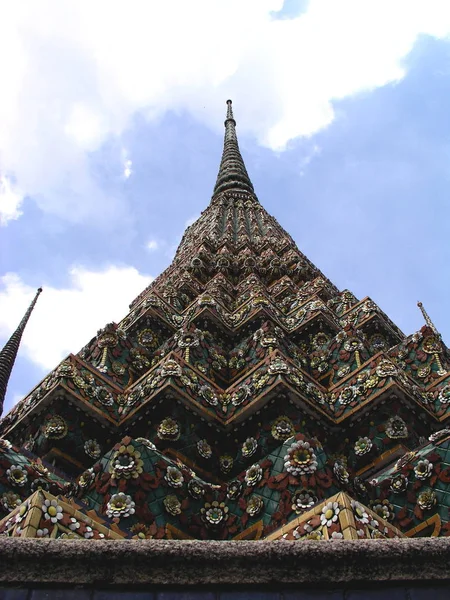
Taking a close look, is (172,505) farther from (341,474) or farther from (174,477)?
(341,474)

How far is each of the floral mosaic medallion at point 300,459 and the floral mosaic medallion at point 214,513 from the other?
0.96 m

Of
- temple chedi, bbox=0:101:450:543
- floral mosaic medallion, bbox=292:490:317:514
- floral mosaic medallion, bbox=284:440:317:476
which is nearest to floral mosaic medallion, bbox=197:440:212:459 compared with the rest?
temple chedi, bbox=0:101:450:543

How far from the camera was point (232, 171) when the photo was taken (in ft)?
124

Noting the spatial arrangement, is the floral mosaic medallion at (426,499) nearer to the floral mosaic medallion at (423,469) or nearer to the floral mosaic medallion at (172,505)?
the floral mosaic medallion at (423,469)

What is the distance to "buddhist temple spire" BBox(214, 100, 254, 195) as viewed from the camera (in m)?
35.9

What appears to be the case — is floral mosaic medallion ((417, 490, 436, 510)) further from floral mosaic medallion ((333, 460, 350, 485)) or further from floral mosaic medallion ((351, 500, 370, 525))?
floral mosaic medallion ((351, 500, 370, 525))

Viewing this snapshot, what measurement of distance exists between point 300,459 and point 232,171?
32.1 meters

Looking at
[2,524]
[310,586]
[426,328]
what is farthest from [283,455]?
[426,328]

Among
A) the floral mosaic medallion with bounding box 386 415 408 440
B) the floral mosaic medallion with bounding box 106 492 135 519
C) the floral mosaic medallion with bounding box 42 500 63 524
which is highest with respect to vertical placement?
the floral mosaic medallion with bounding box 386 415 408 440

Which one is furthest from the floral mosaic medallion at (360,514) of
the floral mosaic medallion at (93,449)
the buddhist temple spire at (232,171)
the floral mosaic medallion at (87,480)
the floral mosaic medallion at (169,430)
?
the buddhist temple spire at (232,171)

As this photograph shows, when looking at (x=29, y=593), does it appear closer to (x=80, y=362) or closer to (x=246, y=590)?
(x=246, y=590)

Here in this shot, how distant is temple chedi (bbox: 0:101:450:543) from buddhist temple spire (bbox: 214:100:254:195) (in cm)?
2169

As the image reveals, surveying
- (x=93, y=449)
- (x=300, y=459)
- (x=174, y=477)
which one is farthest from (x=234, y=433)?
(x=300, y=459)

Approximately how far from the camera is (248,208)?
102 feet
